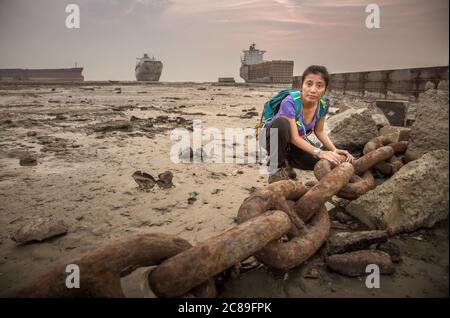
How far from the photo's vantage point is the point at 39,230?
5.86 ft

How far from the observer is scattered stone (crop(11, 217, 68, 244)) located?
1.74m

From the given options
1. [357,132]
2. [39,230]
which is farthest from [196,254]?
[357,132]

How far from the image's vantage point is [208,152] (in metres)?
3.91

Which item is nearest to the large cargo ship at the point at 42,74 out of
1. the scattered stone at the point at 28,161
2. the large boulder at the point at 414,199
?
the scattered stone at the point at 28,161

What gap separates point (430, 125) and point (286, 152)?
1.21 metres

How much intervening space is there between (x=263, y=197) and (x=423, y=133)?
1.42 m

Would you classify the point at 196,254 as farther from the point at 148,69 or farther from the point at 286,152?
the point at 148,69

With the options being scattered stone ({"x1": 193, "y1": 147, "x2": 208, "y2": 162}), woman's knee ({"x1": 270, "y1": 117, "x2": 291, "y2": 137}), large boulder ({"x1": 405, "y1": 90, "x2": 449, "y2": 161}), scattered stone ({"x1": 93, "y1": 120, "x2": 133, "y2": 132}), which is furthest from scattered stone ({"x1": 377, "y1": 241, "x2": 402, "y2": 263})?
scattered stone ({"x1": 93, "y1": 120, "x2": 133, "y2": 132})

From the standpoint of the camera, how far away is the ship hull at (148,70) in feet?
187

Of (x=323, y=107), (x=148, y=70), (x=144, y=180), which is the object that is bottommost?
(x=144, y=180)

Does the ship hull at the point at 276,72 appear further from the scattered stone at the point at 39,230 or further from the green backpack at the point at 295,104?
the scattered stone at the point at 39,230

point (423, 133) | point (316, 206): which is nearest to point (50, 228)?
point (316, 206)

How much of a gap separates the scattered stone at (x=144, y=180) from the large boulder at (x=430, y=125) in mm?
2221

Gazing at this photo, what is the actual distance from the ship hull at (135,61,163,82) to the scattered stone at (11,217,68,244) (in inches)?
2365
